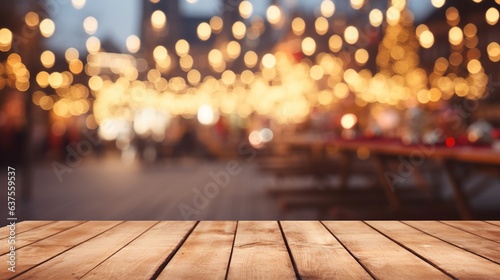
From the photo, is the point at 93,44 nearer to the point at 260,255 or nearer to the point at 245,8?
the point at 245,8

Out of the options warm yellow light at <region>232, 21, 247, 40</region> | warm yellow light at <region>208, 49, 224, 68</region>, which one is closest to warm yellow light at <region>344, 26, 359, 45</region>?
warm yellow light at <region>232, 21, 247, 40</region>

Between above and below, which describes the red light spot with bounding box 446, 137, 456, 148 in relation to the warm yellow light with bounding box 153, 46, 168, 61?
below

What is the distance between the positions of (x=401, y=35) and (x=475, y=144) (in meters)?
10.1

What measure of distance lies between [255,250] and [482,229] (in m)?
0.91

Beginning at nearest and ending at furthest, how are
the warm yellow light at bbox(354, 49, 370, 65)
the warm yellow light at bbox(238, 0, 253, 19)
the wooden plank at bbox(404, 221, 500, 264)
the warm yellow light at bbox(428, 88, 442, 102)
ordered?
the wooden plank at bbox(404, 221, 500, 264)
the warm yellow light at bbox(238, 0, 253, 19)
the warm yellow light at bbox(354, 49, 370, 65)
the warm yellow light at bbox(428, 88, 442, 102)

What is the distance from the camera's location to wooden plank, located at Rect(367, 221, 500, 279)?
4.26 feet

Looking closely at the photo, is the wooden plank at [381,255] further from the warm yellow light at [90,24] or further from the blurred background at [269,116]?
the warm yellow light at [90,24]

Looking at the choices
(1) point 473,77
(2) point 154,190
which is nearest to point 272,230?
(2) point 154,190

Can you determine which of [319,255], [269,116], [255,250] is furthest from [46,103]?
[319,255]

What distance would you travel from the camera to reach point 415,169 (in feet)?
20.5

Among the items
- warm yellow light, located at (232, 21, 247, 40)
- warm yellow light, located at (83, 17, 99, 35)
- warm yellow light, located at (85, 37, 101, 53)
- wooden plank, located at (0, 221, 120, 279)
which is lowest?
wooden plank, located at (0, 221, 120, 279)

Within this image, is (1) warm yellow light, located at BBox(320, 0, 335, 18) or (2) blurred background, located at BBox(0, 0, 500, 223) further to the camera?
(1) warm yellow light, located at BBox(320, 0, 335, 18)

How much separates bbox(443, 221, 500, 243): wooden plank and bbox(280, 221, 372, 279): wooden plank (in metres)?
0.51

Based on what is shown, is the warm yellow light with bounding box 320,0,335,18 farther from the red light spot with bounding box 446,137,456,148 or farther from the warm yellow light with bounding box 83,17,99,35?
the red light spot with bounding box 446,137,456,148
